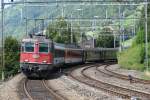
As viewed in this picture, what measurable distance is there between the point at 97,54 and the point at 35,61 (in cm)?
4023

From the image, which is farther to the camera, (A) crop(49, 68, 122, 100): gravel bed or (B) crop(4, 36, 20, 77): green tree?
(B) crop(4, 36, 20, 77): green tree

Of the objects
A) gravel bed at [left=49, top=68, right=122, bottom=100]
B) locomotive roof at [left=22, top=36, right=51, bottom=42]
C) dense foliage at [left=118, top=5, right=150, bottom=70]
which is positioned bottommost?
gravel bed at [left=49, top=68, right=122, bottom=100]

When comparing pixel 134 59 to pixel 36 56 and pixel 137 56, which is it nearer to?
pixel 137 56

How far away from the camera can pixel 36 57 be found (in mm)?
30734

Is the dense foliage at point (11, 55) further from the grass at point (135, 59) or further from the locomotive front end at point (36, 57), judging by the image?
the locomotive front end at point (36, 57)

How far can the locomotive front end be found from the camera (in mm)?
30438

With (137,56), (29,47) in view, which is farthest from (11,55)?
(29,47)

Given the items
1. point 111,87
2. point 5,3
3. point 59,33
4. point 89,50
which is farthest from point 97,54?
point 111,87

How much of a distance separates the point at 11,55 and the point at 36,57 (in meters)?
17.4

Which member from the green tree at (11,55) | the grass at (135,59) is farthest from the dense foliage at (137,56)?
the green tree at (11,55)

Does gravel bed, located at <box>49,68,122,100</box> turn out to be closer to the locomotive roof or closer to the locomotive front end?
the locomotive front end

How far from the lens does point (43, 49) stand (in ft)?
102

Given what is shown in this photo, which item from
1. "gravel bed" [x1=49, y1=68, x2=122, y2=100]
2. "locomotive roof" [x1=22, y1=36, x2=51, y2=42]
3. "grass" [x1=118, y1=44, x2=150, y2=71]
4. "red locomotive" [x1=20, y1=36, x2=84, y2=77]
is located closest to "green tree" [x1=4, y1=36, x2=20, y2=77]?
"grass" [x1=118, y1=44, x2=150, y2=71]

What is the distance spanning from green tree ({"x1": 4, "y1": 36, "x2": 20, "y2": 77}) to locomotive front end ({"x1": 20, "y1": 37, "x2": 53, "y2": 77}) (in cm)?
1578
